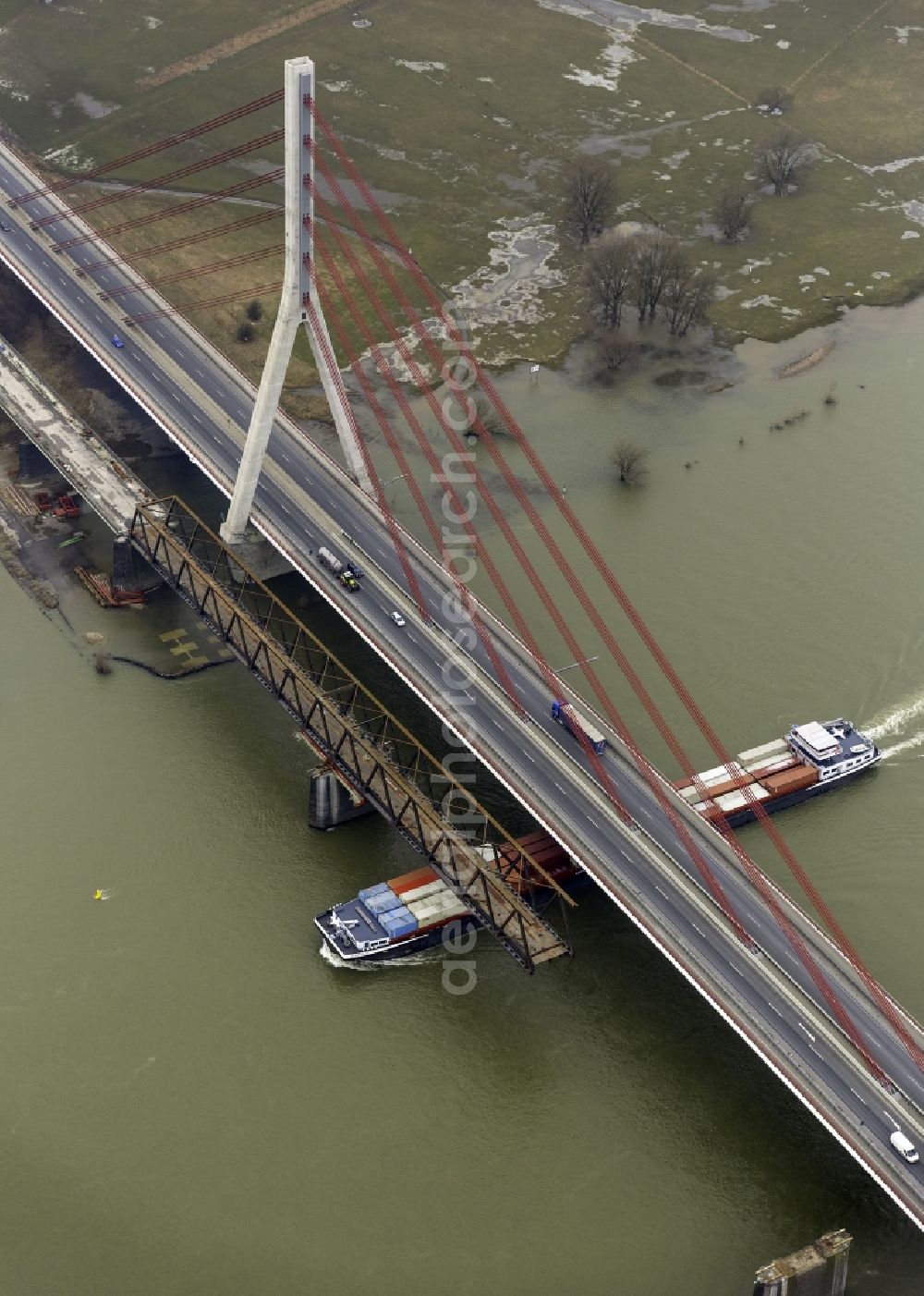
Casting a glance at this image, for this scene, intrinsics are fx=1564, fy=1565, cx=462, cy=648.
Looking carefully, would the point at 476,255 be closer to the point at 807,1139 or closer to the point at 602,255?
the point at 602,255

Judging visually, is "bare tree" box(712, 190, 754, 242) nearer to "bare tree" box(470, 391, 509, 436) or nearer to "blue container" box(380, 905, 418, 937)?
"bare tree" box(470, 391, 509, 436)

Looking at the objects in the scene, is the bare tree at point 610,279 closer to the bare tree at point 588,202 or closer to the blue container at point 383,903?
the bare tree at point 588,202

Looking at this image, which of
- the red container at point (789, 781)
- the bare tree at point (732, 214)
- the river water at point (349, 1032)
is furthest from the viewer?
the bare tree at point (732, 214)

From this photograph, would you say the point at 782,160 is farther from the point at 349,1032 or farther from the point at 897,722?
the point at 349,1032

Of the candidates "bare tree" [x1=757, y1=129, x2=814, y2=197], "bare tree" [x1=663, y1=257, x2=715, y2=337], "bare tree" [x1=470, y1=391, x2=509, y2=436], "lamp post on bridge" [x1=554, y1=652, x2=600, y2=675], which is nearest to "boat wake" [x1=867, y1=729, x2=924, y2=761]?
"lamp post on bridge" [x1=554, y1=652, x2=600, y2=675]

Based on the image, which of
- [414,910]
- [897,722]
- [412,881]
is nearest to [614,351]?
[897,722]

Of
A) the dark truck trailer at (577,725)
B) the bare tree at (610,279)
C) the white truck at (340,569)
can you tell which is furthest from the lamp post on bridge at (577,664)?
the bare tree at (610,279)

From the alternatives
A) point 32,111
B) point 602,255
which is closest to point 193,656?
point 602,255
